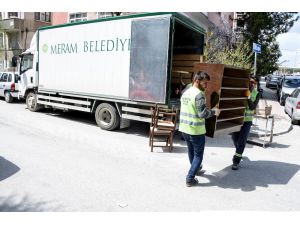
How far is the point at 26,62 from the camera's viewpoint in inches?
474

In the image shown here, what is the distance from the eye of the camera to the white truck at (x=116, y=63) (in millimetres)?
7410

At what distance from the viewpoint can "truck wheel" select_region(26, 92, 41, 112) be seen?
11.6 metres

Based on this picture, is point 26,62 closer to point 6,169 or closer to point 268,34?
point 6,169

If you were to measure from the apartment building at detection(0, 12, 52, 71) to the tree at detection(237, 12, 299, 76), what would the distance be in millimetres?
19638

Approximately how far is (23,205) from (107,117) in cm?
500

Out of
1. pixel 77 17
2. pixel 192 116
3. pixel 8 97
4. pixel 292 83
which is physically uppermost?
pixel 77 17

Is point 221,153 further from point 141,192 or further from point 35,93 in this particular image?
point 35,93

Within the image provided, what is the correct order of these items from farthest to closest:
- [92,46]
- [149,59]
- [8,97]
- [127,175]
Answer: [8,97]
[92,46]
[149,59]
[127,175]

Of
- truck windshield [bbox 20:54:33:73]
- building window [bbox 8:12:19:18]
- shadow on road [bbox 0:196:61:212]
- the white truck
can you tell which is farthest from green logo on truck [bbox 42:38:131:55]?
building window [bbox 8:12:19:18]

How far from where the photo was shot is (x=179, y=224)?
371 centimetres

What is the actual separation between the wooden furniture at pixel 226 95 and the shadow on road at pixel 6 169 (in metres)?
3.33

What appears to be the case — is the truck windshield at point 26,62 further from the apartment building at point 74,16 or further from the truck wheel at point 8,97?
the apartment building at point 74,16

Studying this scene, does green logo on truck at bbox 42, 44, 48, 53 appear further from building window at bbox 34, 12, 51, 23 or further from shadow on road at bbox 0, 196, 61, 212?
building window at bbox 34, 12, 51, 23

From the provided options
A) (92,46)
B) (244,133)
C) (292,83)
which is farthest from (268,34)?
(244,133)
